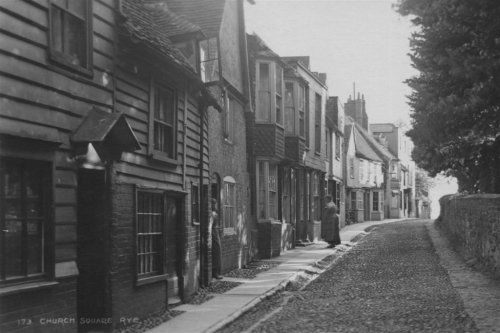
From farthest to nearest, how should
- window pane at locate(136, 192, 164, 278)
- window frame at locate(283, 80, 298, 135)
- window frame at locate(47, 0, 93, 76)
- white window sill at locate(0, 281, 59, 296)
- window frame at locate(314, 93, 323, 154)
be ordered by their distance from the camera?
1. window frame at locate(314, 93, 323, 154)
2. window frame at locate(283, 80, 298, 135)
3. window pane at locate(136, 192, 164, 278)
4. window frame at locate(47, 0, 93, 76)
5. white window sill at locate(0, 281, 59, 296)

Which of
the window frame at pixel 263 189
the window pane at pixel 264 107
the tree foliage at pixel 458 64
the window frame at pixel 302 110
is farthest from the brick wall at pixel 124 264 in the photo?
the window frame at pixel 302 110

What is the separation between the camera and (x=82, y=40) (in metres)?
9.34

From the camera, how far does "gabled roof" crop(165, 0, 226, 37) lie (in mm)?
18016

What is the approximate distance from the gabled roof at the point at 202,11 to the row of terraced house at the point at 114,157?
0.06 metres

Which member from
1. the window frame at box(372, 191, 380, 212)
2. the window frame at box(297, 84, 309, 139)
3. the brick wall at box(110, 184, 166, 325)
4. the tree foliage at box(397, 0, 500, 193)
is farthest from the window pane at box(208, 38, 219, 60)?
the window frame at box(372, 191, 380, 212)

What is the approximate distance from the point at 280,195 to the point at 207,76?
10.1 meters

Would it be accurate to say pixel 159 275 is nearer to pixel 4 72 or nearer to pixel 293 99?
pixel 4 72

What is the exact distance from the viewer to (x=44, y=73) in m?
8.07

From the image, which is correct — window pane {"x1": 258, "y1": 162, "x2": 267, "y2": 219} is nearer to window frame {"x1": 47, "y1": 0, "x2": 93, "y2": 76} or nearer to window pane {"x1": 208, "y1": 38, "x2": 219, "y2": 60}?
window pane {"x1": 208, "y1": 38, "x2": 219, "y2": 60}

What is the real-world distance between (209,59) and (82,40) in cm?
731

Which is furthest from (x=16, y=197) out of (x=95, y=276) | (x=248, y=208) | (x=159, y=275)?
(x=248, y=208)

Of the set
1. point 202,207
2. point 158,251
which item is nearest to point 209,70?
point 202,207

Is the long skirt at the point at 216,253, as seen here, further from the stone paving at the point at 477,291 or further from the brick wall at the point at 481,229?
the brick wall at the point at 481,229

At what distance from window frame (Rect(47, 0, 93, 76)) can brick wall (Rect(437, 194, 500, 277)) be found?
410 inches
